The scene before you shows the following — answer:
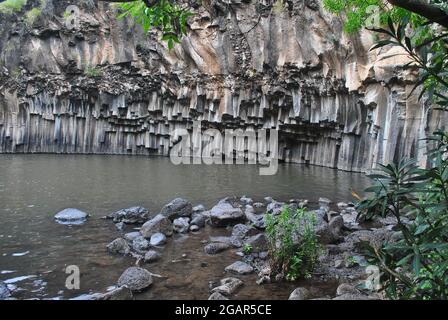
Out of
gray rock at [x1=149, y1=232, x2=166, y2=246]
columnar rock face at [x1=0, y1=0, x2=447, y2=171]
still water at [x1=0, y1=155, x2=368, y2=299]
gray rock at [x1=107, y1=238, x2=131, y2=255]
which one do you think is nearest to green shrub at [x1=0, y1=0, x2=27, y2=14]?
columnar rock face at [x1=0, y1=0, x2=447, y2=171]

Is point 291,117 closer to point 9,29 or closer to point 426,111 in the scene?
point 426,111

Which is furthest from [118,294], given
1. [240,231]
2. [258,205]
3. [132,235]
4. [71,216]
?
[258,205]

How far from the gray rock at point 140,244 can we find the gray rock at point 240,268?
275cm

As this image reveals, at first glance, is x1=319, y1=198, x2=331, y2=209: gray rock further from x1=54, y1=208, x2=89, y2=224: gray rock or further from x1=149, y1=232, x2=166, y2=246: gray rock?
x1=54, y1=208, x2=89, y2=224: gray rock

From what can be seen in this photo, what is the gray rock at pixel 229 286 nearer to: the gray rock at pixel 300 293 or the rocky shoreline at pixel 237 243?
the rocky shoreline at pixel 237 243

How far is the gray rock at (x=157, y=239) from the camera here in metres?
11.2

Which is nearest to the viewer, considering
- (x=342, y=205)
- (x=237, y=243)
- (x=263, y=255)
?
(x=263, y=255)

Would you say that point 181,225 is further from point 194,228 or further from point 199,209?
point 199,209

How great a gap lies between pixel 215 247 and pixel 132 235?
2.69m

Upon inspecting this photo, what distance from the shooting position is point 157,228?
12.2 meters

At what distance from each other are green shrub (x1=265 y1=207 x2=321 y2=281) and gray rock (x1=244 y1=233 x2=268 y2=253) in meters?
1.20

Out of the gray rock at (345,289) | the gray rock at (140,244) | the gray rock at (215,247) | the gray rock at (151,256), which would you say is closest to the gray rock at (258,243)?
the gray rock at (215,247)

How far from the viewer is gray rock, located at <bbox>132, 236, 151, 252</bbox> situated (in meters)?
10.8
